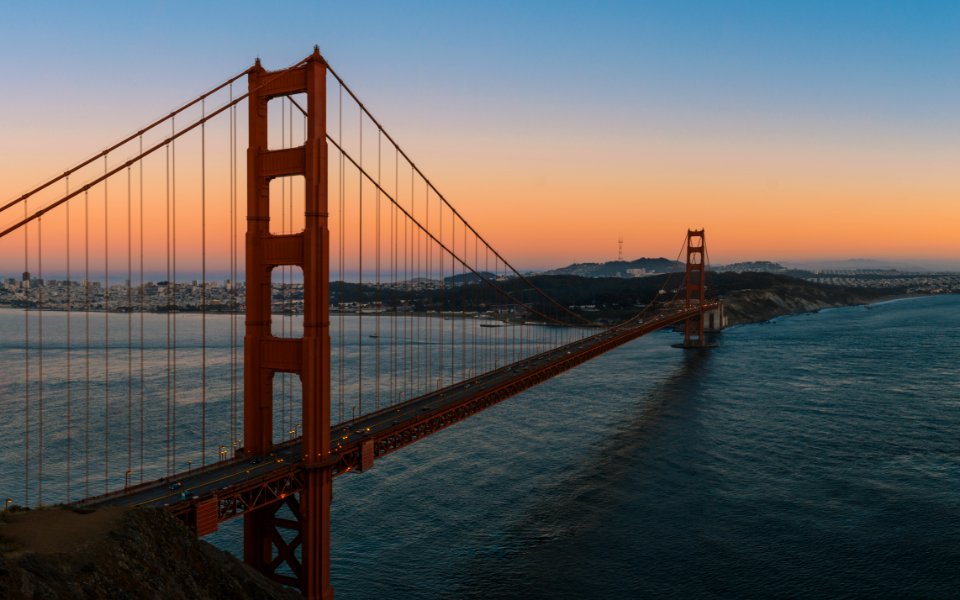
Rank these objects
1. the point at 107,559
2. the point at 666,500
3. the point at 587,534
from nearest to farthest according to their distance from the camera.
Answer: the point at 107,559, the point at 587,534, the point at 666,500

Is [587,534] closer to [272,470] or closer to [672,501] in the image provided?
[672,501]

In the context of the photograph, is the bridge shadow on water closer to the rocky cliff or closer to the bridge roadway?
the bridge roadway

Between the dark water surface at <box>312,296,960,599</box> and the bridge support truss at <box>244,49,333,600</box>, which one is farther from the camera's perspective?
the dark water surface at <box>312,296,960,599</box>

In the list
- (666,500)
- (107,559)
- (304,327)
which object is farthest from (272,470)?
(666,500)

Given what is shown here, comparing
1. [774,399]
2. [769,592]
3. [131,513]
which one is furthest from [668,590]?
[774,399]

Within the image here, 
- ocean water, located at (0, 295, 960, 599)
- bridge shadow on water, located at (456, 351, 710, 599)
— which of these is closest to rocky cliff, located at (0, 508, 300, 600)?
ocean water, located at (0, 295, 960, 599)
